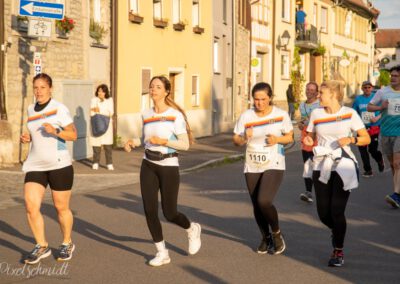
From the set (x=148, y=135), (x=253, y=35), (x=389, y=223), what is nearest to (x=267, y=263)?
Result: (x=148, y=135)

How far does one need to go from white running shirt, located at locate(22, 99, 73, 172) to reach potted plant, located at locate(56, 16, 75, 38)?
452 inches

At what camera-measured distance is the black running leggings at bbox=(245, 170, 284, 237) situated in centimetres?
816

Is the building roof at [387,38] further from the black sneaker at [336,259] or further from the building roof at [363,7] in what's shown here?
the black sneaker at [336,259]

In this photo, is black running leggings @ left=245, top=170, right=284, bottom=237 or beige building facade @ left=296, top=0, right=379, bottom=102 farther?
beige building facade @ left=296, top=0, right=379, bottom=102

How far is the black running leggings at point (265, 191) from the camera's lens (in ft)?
26.8

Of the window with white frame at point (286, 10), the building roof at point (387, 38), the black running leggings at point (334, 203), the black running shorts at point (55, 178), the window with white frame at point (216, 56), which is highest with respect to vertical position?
the building roof at point (387, 38)

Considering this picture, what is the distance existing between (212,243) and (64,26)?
11180mm

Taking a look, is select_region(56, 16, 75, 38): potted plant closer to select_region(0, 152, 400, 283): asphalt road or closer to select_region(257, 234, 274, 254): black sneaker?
select_region(0, 152, 400, 283): asphalt road

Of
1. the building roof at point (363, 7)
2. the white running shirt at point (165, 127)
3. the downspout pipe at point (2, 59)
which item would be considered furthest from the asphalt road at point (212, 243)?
the building roof at point (363, 7)

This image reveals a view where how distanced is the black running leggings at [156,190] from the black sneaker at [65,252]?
771mm

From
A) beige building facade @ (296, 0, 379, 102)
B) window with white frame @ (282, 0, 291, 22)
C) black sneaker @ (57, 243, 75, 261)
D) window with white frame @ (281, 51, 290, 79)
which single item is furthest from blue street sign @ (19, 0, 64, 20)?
window with white frame @ (282, 0, 291, 22)

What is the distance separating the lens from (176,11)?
27.8 metres

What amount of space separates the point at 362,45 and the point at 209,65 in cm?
4099

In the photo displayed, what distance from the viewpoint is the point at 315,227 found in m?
10.1
